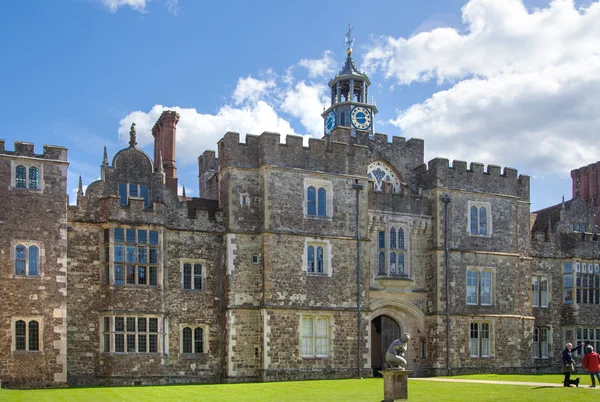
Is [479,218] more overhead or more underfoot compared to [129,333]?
more overhead

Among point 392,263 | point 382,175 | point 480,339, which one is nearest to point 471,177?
point 382,175

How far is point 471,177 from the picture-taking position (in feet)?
131

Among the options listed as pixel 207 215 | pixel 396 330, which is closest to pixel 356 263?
pixel 396 330

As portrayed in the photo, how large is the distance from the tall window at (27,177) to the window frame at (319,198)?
39.0 feet

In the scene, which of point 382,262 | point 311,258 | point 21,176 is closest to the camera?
point 21,176

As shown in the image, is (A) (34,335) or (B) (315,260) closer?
(A) (34,335)

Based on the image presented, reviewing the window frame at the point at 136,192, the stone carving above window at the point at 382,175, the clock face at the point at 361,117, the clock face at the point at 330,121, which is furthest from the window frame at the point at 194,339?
the clock face at the point at 330,121

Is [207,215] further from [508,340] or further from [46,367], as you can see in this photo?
→ [508,340]

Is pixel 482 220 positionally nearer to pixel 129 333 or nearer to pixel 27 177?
pixel 129 333

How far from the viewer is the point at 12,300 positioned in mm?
30422

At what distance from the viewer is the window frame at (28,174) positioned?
31.2 metres

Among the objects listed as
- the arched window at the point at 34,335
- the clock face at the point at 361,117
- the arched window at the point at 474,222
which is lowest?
the arched window at the point at 34,335

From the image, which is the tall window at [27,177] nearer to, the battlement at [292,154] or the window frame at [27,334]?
the window frame at [27,334]

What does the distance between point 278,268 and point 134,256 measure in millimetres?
6411
